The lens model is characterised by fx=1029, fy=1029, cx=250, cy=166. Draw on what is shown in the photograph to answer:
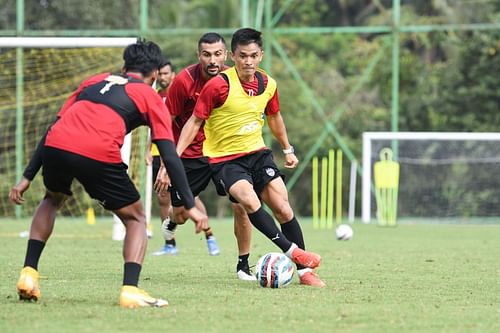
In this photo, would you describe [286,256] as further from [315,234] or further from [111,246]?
[315,234]

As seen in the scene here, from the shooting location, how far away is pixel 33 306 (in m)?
6.71

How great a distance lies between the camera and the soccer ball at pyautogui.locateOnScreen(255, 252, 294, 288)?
8047 millimetres

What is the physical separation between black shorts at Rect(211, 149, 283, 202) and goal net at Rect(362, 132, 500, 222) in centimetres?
1333

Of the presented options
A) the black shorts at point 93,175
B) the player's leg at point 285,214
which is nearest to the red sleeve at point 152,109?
the black shorts at point 93,175

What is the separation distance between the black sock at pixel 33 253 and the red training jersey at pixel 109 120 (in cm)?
79

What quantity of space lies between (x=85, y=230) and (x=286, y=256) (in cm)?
996

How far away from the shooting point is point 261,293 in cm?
766

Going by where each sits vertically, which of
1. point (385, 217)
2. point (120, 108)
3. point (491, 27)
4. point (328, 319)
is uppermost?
Result: point (491, 27)

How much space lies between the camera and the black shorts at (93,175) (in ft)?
21.5

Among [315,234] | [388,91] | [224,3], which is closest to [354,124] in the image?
[388,91]

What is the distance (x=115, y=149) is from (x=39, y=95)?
48.0ft

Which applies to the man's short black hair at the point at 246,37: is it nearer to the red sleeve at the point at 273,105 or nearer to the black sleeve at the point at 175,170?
the red sleeve at the point at 273,105

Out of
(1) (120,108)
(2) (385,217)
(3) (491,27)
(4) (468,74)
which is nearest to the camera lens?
(1) (120,108)

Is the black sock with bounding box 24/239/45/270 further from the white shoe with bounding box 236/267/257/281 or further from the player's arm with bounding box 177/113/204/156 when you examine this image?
the white shoe with bounding box 236/267/257/281
